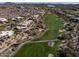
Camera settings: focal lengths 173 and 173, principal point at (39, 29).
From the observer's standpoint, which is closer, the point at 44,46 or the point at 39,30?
the point at 44,46

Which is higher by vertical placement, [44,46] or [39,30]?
[39,30]

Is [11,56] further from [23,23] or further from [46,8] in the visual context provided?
[46,8]

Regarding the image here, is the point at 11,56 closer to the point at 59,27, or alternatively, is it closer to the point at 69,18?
the point at 59,27

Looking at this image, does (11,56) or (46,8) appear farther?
(46,8)

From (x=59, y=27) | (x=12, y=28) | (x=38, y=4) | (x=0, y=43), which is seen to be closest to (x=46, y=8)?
(x=38, y=4)

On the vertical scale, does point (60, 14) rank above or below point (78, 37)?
above

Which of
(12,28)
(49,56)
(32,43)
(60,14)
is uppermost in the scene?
(60,14)
